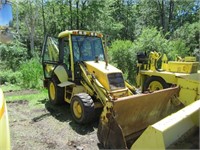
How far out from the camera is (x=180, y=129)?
2.07m

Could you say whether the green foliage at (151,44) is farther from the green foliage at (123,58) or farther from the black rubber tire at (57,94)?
the black rubber tire at (57,94)

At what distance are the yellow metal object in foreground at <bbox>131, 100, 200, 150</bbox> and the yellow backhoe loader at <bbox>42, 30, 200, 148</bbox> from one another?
178cm

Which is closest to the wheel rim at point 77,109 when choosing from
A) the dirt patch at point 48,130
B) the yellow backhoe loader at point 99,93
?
the yellow backhoe loader at point 99,93

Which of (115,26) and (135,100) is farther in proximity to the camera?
(115,26)

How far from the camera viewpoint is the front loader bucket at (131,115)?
3983mm

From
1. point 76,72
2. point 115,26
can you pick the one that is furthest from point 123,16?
point 76,72

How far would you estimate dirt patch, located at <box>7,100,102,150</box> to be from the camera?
14.6 ft

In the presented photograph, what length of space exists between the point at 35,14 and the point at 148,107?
19.4 m

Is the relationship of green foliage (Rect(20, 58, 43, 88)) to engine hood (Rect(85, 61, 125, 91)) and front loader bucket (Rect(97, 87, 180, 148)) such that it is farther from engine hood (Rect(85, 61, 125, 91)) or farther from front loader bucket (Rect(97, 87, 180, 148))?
front loader bucket (Rect(97, 87, 180, 148))

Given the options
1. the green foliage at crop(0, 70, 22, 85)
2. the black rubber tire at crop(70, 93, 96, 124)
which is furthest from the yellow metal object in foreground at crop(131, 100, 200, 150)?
the green foliage at crop(0, 70, 22, 85)

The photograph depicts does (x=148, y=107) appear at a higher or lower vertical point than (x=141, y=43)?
lower

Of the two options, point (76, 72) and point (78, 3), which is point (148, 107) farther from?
point (78, 3)

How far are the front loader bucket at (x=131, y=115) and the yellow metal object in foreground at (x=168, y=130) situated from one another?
1776mm

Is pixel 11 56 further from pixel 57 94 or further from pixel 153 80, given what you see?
pixel 153 80
